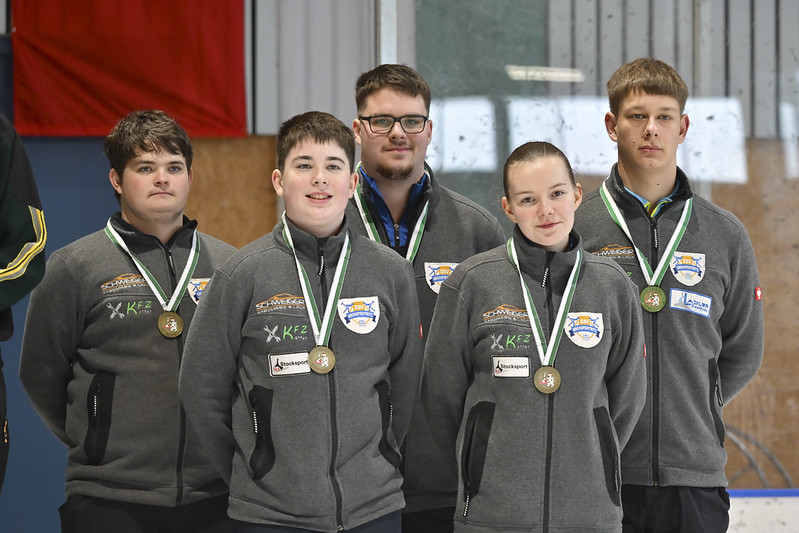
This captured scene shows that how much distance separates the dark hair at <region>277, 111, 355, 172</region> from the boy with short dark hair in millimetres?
969

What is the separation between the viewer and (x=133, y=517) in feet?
9.16

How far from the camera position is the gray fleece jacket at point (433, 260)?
119 inches

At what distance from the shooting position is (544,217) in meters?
2.71

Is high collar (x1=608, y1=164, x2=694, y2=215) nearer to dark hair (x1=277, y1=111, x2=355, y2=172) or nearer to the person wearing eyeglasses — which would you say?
the person wearing eyeglasses

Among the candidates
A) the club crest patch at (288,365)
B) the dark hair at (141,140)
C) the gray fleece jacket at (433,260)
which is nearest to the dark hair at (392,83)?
the gray fleece jacket at (433,260)

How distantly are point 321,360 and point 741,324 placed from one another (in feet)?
5.29

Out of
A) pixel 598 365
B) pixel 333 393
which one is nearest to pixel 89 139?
pixel 333 393

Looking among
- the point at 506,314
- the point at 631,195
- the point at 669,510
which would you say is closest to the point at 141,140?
the point at 506,314

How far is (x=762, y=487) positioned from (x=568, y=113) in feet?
9.05

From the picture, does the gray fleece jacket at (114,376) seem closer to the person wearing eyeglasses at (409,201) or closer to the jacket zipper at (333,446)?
the jacket zipper at (333,446)

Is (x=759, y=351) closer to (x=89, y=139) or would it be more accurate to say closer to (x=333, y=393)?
(x=333, y=393)

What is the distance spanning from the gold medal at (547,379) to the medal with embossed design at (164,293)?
1.22 metres

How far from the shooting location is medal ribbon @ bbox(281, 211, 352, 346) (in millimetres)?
2564

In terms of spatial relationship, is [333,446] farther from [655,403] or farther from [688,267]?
[688,267]
